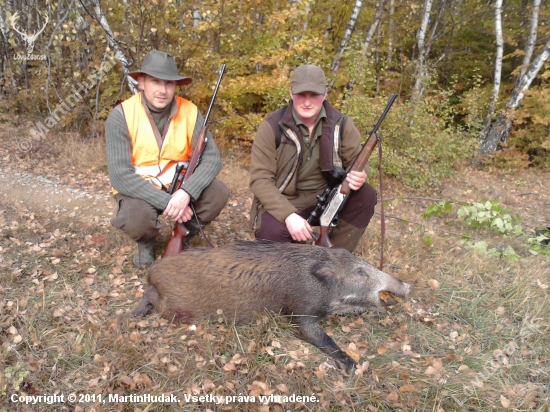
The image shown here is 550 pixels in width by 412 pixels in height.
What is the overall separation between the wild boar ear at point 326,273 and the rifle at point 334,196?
2.43 feet

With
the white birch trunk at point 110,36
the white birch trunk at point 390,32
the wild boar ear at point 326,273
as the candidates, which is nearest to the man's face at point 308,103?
the wild boar ear at point 326,273

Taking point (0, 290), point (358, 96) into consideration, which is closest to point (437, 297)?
point (0, 290)

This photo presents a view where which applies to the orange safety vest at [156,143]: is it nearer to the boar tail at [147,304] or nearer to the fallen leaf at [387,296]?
the boar tail at [147,304]

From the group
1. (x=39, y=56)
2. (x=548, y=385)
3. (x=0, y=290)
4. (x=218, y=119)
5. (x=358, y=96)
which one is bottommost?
(x=548, y=385)

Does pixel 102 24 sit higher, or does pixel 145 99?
pixel 102 24

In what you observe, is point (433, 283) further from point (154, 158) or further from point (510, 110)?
point (510, 110)

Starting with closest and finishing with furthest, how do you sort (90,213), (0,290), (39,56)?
(0,290)
(90,213)
(39,56)

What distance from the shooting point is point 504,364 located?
2920 millimetres

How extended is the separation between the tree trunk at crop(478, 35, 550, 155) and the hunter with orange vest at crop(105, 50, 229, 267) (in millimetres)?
9955

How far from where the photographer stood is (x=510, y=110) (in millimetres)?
11008

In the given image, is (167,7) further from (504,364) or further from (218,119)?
(504,364)

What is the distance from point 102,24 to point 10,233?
4446 mm

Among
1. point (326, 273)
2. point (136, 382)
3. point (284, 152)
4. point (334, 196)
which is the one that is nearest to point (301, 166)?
point (284, 152)

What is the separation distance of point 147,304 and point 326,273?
57.4 inches
